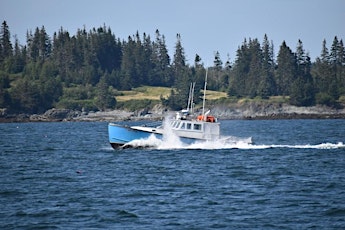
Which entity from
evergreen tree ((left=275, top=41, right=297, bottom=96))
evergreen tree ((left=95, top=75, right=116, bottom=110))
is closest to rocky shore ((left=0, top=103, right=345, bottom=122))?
evergreen tree ((left=95, top=75, right=116, bottom=110))

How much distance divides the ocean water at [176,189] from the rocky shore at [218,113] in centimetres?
10562

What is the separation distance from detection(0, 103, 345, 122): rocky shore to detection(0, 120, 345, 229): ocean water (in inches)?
4158

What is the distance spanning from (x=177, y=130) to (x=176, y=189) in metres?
18.5

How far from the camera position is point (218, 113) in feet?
526

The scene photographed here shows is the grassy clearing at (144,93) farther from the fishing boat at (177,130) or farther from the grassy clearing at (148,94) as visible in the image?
the fishing boat at (177,130)

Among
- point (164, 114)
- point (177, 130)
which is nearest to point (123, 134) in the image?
point (177, 130)

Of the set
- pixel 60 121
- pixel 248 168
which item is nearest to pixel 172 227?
pixel 248 168

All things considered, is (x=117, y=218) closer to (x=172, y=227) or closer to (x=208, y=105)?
(x=172, y=227)

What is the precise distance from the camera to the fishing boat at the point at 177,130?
173ft

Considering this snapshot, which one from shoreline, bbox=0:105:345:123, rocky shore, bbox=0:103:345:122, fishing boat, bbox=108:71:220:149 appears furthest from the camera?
rocky shore, bbox=0:103:345:122

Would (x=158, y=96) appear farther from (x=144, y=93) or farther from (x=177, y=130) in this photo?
(x=177, y=130)

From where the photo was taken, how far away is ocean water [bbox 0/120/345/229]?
88.6 feet

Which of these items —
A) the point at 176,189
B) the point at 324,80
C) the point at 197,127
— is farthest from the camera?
the point at 324,80

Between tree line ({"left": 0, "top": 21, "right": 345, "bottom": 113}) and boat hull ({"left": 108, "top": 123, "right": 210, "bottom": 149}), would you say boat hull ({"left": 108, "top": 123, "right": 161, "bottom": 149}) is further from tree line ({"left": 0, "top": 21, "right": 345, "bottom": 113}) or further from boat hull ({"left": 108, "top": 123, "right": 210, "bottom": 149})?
Answer: tree line ({"left": 0, "top": 21, "right": 345, "bottom": 113})
